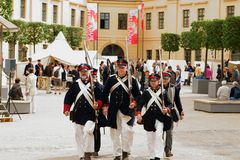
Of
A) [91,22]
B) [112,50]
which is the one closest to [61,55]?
[91,22]

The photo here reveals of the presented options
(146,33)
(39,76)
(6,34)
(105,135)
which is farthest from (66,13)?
(105,135)

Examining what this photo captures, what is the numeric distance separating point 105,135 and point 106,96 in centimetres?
383

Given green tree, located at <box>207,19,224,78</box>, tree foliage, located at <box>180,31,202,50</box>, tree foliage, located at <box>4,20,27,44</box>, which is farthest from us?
tree foliage, located at <box>180,31,202,50</box>

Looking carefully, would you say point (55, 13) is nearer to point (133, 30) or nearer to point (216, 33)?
point (133, 30)

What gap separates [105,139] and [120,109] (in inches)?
119

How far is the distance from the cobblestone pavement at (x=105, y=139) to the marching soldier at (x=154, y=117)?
0.66 meters

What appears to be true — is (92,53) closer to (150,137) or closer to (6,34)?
(6,34)

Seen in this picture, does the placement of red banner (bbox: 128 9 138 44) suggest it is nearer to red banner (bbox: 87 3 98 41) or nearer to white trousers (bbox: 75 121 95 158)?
red banner (bbox: 87 3 98 41)

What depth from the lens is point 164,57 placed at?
189 ft

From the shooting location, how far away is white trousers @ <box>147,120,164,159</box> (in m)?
10.7

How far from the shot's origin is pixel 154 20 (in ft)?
196

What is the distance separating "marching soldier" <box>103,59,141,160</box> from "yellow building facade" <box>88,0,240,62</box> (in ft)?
131

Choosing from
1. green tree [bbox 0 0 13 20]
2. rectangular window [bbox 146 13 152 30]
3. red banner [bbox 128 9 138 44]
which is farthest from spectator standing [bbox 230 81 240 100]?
rectangular window [bbox 146 13 152 30]

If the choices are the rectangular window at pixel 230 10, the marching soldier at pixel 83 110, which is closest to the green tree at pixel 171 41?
the rectangular window at pixel 230 10
